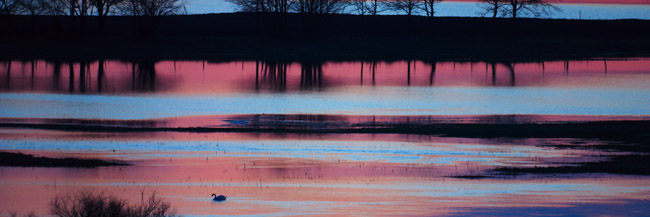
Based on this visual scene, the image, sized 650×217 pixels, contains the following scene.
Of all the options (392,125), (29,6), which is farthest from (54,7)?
(392,125)

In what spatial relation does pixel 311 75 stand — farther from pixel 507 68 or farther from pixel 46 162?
pixel 46 162

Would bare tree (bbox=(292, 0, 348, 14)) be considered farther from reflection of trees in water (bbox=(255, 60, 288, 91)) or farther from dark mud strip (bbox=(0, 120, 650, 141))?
dark mud strip (bbox=(0, 120, 650, 141))

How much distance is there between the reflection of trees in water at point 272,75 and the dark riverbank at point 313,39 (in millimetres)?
5487

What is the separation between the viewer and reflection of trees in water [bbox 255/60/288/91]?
38734 mm

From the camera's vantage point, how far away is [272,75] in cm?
4466

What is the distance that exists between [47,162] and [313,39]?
5132 centimetres

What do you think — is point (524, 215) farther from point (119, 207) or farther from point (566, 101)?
point (566, 101)

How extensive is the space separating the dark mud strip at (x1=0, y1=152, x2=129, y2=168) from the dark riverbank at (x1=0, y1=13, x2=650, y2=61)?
39.8 meters

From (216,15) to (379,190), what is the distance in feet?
267

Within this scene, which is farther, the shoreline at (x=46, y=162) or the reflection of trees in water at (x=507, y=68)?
the reflection of trees in water at (x=507, y=68)

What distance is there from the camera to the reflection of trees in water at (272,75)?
1525 inches

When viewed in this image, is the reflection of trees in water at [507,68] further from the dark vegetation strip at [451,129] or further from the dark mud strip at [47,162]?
the dark mud strip at [47,162]

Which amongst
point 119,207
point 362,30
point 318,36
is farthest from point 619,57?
point 119,207

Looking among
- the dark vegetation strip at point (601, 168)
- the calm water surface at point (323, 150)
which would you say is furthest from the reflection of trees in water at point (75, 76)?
the dark vegetation strip at point (601, 168)
